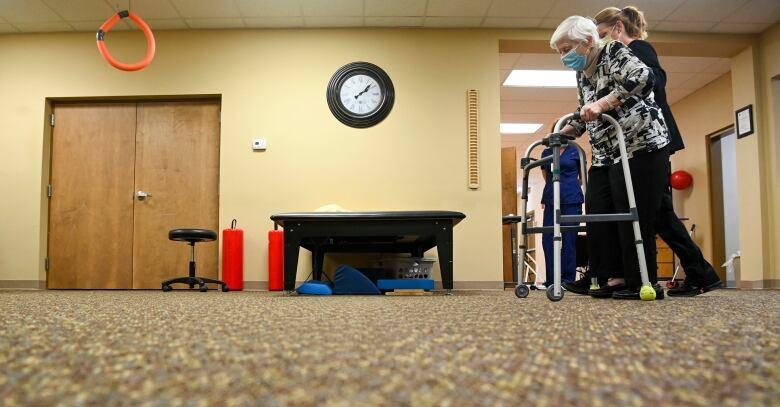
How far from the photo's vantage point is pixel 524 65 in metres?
6.46

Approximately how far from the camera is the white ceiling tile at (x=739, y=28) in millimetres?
5402

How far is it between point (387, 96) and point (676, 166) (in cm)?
479

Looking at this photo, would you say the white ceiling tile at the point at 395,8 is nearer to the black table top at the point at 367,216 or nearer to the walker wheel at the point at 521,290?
the black table top at the point at 367,216

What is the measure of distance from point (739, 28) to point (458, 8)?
8.81ft

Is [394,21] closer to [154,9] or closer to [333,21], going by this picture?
[333,21]

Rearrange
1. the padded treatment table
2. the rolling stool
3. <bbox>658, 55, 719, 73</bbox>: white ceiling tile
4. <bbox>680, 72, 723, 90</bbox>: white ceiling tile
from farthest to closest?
<bbox>680, 72, 723, 90</bbox>: white ceiling tile → <bbox>658, 55, 719, 73</bbox>: white ceiling tile → the rolling stool → the padded treatment table

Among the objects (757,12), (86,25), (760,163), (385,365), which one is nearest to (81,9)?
(86,25)

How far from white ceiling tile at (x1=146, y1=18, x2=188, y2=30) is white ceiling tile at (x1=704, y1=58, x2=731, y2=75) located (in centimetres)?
542

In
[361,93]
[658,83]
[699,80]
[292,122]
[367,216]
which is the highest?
[699,80]

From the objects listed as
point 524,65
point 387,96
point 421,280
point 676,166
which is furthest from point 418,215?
point 676,166

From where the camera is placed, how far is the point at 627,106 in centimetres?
239

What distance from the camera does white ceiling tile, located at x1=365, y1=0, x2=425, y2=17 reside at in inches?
191

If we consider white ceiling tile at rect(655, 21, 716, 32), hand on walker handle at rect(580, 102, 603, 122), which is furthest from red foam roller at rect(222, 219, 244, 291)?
white ceiling tile at rect(655, 21, 716, 32)

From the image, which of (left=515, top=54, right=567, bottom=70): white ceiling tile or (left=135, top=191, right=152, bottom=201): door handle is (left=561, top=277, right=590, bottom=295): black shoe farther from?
(left=135, top=191, right=152, bottom=201): door handle
